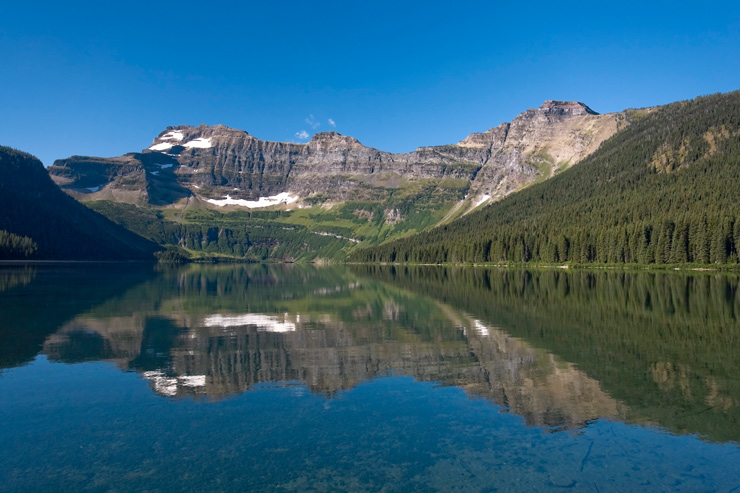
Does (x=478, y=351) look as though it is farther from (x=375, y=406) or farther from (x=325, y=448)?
(x=325, y=448)

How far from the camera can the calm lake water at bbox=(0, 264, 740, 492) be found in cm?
1334

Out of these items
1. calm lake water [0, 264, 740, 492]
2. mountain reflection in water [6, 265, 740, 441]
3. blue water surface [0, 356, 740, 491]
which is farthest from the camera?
mountain reflection in water [6, 265, 740, 441]

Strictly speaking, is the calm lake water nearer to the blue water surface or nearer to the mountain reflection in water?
the blue water surface

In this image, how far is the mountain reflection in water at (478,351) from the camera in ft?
64.2

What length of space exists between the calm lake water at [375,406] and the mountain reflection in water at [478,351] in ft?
0.56

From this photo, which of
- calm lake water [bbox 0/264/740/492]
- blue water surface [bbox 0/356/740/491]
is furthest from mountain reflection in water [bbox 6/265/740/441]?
blue water surface [bbox 0/356/740/491]

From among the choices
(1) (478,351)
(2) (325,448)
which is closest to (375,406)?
(2) (325,448)

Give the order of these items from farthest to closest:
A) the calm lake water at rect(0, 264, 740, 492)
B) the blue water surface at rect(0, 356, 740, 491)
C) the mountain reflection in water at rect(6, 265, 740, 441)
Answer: the mountain reflection in water at rect(6, 265, 740, 441) → the calm lake water at rect(0, 264, 740, 492) → the blue water surface at rect(0, 356, 740, 491)

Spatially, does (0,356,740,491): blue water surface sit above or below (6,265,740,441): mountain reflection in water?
below

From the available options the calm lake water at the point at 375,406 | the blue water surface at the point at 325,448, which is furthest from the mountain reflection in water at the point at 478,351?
the blue water surface at the point at 325,448

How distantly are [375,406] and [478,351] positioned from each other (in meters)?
11.7

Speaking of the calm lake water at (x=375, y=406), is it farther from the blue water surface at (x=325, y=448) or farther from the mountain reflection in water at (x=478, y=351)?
the mountain reflection in water at (x=478, y=351)

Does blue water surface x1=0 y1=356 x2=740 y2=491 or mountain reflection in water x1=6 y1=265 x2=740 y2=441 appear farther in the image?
mountain reflection in water x1=6 y1=265 x2=740 y2=441

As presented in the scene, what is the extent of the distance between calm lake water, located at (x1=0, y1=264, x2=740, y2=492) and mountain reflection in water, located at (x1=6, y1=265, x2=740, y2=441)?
17 centimetres
